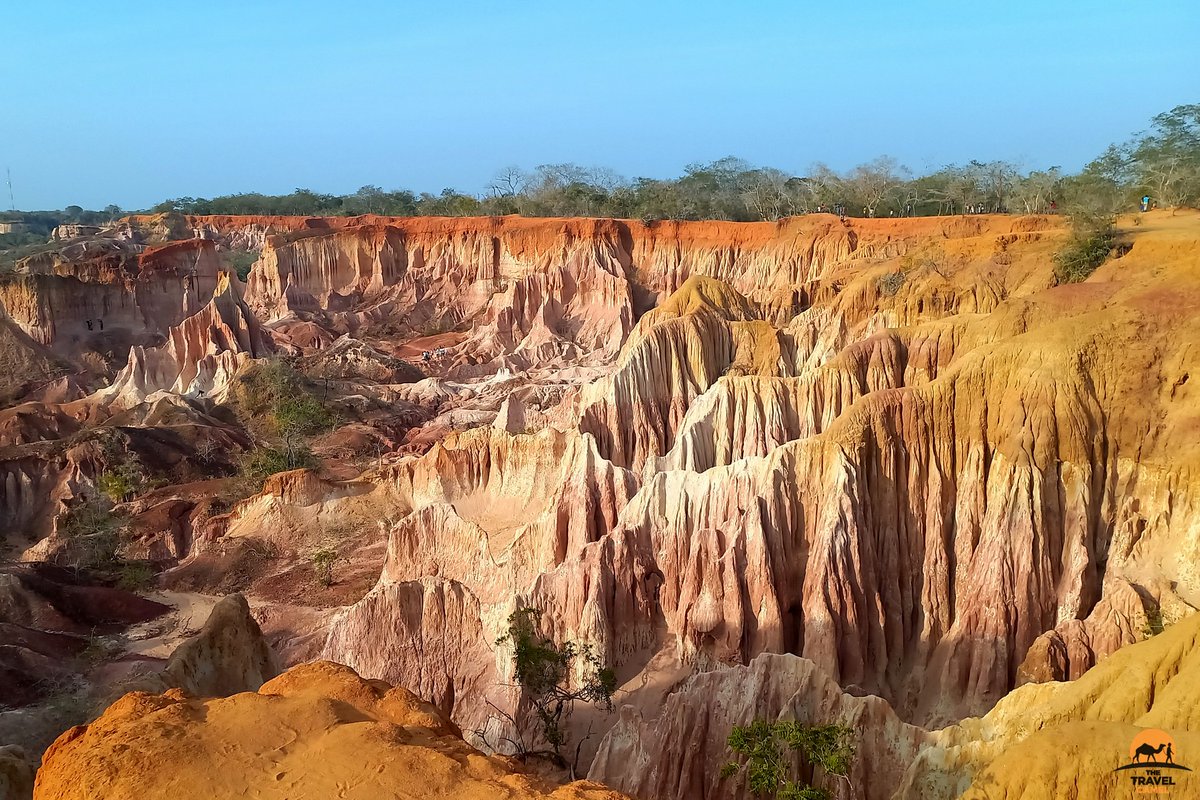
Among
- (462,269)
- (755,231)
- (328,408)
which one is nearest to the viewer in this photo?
(328,408)

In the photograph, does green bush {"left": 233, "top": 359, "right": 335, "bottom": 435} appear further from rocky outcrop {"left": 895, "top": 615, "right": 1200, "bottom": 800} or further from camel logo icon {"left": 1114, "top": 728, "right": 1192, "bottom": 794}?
camel logo icon {"left": 1114, "top": 728, "right": 1192, "bottom": 794}

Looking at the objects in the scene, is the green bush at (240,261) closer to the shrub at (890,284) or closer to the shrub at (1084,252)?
the shrub at (890,284)

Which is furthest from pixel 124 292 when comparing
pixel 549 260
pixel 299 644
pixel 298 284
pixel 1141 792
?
pixel 1141 792

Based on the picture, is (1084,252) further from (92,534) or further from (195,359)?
(195,359)

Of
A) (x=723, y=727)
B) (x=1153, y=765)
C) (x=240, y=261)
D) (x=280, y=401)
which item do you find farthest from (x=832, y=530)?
(x=240, y=261)

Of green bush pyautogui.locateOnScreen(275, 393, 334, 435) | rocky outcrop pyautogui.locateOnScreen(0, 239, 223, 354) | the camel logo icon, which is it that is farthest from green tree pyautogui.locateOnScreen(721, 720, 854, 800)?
rocky outcrop pyautogui.locateOnScreen(0, 239, 223, 354)

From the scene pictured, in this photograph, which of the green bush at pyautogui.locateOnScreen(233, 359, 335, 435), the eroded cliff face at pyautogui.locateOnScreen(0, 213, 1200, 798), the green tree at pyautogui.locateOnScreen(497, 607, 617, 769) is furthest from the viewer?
the green bush at pyautogui.locateOnScreen(233, 359, 335, 435)

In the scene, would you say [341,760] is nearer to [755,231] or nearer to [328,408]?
[328,408]
